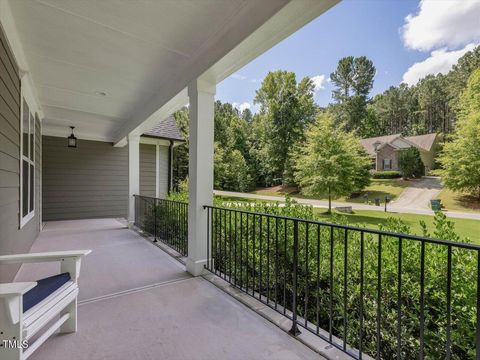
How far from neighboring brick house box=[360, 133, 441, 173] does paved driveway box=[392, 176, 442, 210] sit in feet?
12.7

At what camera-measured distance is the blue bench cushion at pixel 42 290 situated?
4.59 feet

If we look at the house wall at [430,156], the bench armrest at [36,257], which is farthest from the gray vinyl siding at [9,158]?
the house wall at [430,156]

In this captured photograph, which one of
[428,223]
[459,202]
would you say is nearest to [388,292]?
[428,223]

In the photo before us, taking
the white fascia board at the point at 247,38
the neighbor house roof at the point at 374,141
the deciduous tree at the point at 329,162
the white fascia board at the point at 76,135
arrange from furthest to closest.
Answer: the neighbor house roof at the point at 374,141
the deciduous tree at the point at 329,162
the white fascia board at the point at 76,135
the white fascia board at the point at 247,38

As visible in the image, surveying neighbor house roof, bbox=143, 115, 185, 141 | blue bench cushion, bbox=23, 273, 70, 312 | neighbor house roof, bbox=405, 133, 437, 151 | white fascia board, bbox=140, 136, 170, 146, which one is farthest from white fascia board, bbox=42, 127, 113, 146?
neighbor house roof, bbox=405, 133, 437, 151

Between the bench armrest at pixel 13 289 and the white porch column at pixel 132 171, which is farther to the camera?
the white porch column at pixel 132 171

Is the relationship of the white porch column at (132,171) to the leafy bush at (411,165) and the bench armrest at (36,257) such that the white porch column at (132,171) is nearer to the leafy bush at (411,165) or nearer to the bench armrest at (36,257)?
the bench armrest at (36,257)

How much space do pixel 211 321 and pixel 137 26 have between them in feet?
8.76

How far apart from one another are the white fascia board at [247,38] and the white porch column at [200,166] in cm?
21

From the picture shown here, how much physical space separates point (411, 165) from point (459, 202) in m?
8.24

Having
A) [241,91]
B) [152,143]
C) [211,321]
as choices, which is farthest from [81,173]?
[241,91]

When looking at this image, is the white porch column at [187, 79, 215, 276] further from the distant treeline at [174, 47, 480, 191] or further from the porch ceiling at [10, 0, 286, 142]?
the distant treeline at [174, 47, 480, 191]

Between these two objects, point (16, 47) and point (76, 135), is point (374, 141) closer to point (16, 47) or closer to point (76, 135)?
point (76, 135)

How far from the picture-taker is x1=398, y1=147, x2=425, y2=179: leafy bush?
68.2 ft
